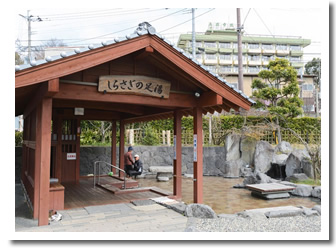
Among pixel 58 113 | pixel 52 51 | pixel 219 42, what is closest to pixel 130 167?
pixel 58 113

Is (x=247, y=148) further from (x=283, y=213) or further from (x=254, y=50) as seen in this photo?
(x=254, y=50)

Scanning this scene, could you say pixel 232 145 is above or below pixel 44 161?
below

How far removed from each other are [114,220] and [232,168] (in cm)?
1016

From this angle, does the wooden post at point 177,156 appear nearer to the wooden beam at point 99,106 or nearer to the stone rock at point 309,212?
the wooden beam at point 99,106

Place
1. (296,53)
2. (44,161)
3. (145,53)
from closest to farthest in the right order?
(44,161), (145,53), (296,53)

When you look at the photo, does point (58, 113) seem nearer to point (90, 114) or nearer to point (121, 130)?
point (90, 114)

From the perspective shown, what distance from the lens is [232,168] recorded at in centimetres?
1505

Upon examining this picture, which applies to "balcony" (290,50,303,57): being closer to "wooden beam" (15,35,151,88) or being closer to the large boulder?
the large boulder

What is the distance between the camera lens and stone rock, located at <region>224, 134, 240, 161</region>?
53.6 feet

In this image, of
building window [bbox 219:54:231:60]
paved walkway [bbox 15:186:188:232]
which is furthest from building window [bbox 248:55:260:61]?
paved walkway [bbox 15:186:188:232]

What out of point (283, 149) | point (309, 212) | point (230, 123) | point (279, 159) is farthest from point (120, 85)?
point (230, 123)

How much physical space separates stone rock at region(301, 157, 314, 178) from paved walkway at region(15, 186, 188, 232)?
7962 millimetres

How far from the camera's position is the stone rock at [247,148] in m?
16.3

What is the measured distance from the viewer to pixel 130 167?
34.9ft
